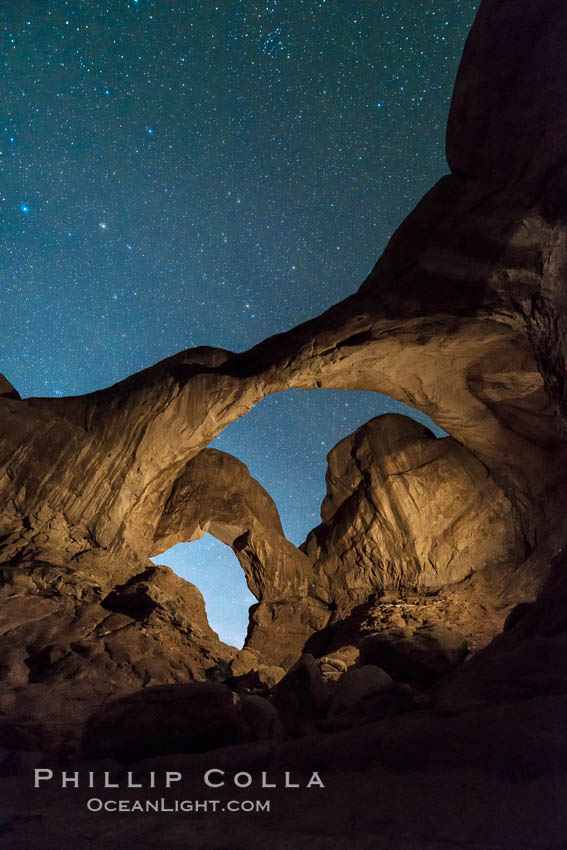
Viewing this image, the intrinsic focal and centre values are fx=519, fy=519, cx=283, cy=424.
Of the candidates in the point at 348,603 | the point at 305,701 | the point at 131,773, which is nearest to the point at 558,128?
the point at 305,701

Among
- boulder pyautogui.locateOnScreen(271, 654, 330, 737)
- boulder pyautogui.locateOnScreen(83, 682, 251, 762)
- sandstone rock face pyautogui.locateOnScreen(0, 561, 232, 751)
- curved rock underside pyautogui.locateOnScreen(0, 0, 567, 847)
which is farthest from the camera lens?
curved rock underside pyautogui.locateOnScreen(0, 0, 567, 847)

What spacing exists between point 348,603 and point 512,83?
13208 mm

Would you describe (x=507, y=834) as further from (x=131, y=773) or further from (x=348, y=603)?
(x=348, y=603)

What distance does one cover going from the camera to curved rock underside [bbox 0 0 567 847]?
296 inches

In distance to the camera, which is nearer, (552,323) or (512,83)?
(552,323)

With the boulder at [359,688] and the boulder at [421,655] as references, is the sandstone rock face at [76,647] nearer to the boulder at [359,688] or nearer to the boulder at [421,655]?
the boulder at [359,688]

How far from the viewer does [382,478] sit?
52.0ft

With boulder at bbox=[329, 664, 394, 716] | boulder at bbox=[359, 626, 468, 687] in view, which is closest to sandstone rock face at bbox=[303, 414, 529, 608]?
boulder at bbox=[359, 626, 468, 687]

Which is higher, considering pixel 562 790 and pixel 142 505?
pixel 142 505

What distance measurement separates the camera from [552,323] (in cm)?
866

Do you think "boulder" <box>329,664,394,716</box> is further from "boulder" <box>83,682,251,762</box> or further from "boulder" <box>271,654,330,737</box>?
"boulder" <box>83,682,251,762</box>

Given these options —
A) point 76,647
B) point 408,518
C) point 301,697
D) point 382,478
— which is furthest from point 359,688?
point 382,478

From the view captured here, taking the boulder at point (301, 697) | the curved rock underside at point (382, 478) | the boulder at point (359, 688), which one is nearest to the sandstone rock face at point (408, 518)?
the curved rock underside at point (382, 478)

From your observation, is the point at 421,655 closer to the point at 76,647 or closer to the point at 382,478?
the point at 76,647
